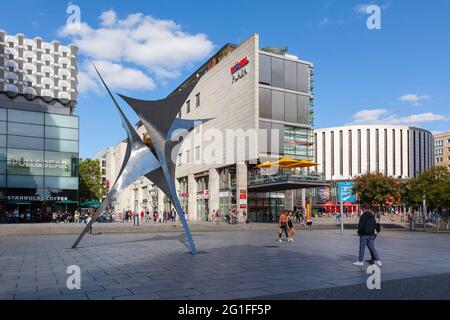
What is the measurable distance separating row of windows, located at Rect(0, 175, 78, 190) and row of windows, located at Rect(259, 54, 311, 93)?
1057 inches

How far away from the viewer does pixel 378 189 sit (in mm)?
38812

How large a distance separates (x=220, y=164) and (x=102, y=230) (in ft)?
70.8

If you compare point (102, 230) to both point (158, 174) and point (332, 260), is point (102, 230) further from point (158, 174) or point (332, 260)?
point (332, 260)

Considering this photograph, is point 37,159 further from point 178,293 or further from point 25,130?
point 178,293

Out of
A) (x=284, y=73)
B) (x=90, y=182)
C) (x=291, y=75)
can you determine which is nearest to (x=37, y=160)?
(x=284, y=73)

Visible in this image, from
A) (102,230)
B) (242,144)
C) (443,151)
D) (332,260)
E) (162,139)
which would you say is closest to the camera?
(332,260)

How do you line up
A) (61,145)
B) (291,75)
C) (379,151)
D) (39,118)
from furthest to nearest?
1. (379,151)
2. (61,145)
3. (39,118)
4. (291,75)

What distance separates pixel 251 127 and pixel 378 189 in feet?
45.5

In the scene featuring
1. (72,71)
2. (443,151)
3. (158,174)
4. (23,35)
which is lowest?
(158,174)

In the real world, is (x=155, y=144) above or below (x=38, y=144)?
below

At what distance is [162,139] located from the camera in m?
18.2

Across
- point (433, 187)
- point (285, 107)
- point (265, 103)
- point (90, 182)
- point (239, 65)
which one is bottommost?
point (433, 187)
